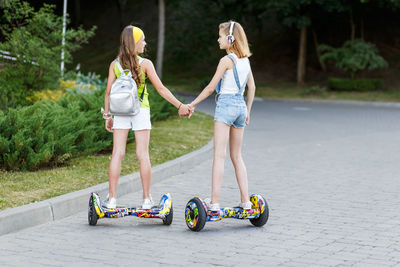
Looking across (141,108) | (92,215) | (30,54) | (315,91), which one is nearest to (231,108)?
(141,108)

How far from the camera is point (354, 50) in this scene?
105 ft

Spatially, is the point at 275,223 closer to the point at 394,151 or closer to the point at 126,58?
the point at 126,58

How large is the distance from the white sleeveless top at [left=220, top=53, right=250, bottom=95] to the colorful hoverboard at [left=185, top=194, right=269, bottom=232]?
97cm

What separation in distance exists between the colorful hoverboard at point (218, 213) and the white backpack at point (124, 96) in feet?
3.14

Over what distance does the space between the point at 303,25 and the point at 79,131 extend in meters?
24.4

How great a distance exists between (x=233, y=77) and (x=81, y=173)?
9.83ft

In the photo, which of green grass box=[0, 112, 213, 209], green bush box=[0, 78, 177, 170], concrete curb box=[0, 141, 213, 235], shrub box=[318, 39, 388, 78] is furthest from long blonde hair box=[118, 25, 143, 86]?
shrub box=[318, 39, 388, 78]

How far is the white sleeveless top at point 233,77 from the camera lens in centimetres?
627

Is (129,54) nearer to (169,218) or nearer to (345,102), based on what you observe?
(169,218)

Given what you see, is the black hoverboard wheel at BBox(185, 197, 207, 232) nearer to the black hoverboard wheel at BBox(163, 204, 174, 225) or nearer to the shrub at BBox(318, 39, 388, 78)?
the black hoverboard wheel at BBox(163, 204, 174, 225)

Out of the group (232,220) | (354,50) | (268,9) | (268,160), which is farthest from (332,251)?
(268,9)

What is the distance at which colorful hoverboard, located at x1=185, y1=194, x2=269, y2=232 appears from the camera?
20.1ft

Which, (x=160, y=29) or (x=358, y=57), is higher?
(x=160, y=29)

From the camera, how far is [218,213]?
627 cm
